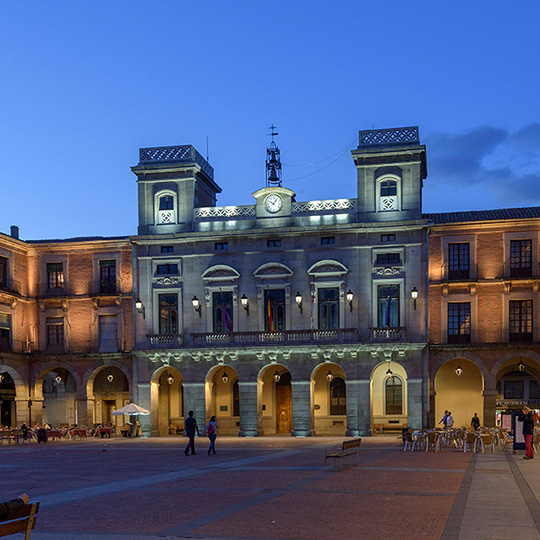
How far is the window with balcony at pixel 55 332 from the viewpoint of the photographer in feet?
164

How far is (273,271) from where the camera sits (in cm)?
4584

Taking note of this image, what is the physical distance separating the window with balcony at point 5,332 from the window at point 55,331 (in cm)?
276

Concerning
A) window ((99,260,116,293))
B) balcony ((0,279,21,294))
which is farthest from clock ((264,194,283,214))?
balcony ((0,279,21,294))

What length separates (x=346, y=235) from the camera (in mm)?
45094

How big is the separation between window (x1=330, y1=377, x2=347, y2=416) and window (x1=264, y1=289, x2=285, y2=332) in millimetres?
5345

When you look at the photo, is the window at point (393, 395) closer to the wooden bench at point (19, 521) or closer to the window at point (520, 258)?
the window at point (520, 258)

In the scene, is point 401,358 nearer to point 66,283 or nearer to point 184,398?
point 184,398

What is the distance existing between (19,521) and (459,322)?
126ft

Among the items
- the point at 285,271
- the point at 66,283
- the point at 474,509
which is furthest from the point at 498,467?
the point at 66,283

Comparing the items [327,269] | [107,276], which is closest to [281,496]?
[327,269]

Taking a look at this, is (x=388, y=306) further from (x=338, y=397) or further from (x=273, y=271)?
(x=338, y=397)

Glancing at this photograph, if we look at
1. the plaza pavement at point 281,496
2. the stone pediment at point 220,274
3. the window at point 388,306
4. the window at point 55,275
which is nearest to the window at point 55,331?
the window at point 55,275

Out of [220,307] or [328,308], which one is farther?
[220,307]

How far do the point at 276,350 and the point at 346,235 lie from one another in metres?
7.71
